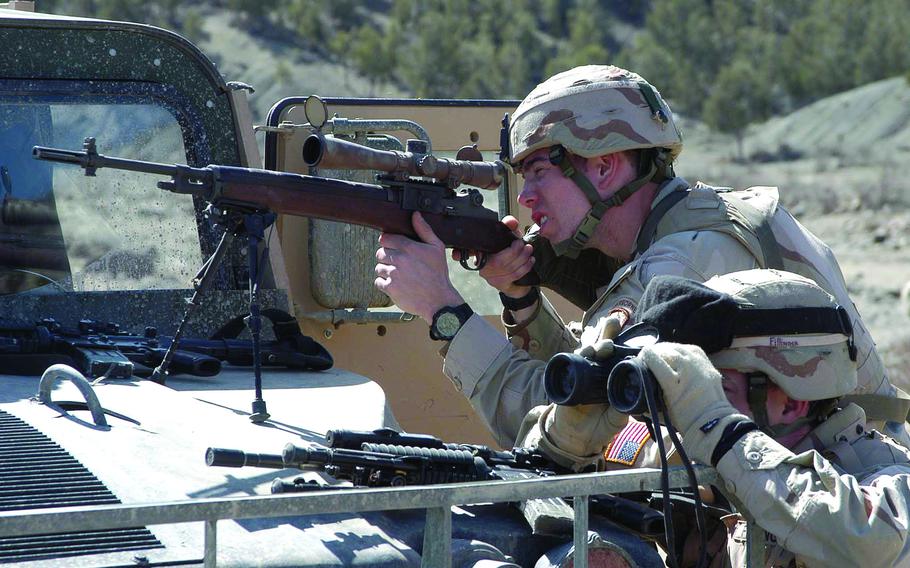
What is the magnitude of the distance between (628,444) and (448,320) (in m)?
0.67

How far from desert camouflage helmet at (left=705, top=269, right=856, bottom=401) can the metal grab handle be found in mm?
1280

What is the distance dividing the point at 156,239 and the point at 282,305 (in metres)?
0.43

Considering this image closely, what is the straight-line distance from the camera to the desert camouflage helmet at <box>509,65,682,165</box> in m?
3.95

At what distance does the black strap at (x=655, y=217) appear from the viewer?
13.0 feet

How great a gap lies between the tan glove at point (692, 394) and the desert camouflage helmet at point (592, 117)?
4.53ft

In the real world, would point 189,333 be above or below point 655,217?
below

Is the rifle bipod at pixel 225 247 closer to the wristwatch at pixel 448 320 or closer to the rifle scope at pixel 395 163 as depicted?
the rifle scope at pixel 395 163

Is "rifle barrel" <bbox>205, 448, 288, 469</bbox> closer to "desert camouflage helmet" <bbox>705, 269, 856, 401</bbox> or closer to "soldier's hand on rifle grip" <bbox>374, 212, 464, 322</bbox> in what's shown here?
"desert camouflage helmet" <bbox>705, 269, 856, 401</bbox>

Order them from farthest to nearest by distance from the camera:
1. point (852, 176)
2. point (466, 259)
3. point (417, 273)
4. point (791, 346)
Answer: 1. point (852, 176)
2. point (466, 259)
3. point (417, 273)
4. point (791, 346)

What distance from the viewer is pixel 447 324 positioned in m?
3.76

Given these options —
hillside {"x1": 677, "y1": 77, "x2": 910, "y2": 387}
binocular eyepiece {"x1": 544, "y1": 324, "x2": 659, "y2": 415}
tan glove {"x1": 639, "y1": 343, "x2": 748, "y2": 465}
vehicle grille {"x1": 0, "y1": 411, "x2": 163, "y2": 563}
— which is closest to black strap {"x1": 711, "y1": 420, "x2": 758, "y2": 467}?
tan glove {"x1": 639, "y1": 343, "x2": 748, "y2": 465}

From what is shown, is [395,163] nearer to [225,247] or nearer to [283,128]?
[225,247]

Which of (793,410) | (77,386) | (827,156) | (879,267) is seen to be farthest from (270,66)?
(793,410)


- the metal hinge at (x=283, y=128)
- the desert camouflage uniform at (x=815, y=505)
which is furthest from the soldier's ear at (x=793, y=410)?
the metal hinge at (x=283, y=128)
